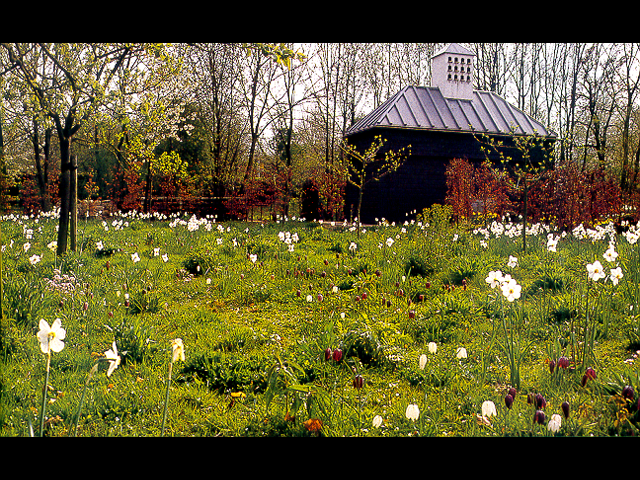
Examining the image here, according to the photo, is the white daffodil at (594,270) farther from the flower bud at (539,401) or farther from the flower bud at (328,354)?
Answer: the flower bud at (328,354)

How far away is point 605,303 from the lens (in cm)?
440

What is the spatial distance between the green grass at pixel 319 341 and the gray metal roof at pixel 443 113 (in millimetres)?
10107

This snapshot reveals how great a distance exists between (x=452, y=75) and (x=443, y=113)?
5.47 feet

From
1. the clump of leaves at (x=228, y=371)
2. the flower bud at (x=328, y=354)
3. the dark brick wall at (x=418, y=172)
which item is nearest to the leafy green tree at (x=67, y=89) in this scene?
the clump of leaves at (x=228, y=371)

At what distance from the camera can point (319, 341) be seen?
358 cm

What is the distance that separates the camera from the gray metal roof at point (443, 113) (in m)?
16.3

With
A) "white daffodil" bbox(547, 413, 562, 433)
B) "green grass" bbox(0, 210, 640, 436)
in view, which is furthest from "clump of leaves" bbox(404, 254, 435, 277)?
"white daffodil" bbox(547, 413, 562, 433)

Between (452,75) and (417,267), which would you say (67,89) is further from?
(452,75)

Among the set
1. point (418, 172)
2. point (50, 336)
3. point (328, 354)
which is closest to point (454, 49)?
point (418, 172)
